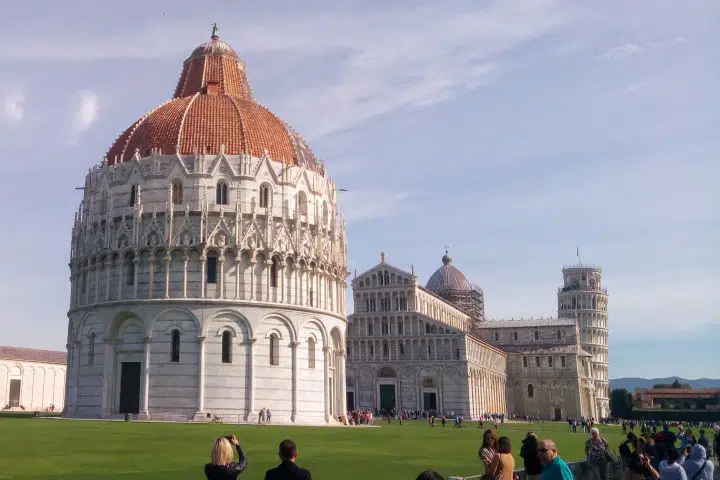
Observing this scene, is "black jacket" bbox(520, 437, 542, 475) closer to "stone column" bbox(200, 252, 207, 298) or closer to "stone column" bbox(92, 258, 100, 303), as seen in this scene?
"stone column" bbox(200, 252, 207, 298)

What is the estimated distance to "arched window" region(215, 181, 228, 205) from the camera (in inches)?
2254

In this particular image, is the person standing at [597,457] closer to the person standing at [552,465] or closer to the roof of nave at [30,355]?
the person standing at [552,465]

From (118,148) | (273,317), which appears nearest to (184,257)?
(273,317)

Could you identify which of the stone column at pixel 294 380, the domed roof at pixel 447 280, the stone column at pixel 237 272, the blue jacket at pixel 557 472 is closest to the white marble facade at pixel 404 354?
the domed roof at pixel 447 280

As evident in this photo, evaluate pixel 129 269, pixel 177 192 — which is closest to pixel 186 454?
pixel 129 269

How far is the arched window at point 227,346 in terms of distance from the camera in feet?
180

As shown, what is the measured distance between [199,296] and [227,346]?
407 centimetres

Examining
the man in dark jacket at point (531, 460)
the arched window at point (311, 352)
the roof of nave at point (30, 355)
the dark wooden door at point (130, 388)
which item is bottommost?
the man in dark jacket at point (531, 460)

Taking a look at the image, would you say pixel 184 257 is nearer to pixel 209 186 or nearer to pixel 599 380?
pixel 209 186

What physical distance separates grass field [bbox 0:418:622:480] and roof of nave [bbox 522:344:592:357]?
9120 centimetres

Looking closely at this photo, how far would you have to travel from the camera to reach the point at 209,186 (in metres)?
57.0

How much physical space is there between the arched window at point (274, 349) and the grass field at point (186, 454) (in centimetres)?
1492

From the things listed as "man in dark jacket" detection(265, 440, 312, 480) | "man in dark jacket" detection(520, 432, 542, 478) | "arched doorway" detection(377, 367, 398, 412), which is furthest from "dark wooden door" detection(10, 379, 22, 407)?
"man in dark jacket" detection(265, 440, 312, 480)

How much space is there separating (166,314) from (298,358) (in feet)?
32.9
